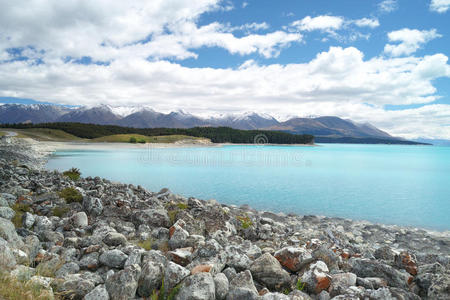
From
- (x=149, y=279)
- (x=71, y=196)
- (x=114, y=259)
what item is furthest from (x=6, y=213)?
(x=149, y=279)

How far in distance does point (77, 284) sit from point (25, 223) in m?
4.78

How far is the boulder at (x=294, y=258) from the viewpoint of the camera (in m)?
5.46

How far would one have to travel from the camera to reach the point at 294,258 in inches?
217

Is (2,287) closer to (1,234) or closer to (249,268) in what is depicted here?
(1,234)

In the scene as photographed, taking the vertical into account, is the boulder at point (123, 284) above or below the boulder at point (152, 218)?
above

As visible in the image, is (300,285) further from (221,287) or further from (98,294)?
(98,294)

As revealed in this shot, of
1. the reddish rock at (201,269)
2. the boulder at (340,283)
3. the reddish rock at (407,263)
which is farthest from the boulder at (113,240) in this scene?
the reddish rock at (407,263)

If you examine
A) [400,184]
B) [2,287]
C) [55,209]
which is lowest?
[400,184]

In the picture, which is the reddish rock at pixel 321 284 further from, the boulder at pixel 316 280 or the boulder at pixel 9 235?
the boulder at pixel 9 235

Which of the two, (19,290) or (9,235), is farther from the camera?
(9,235)

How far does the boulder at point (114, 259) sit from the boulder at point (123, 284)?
0.79 meters

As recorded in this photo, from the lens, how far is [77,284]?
4277 mm

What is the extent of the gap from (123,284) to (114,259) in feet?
3.76

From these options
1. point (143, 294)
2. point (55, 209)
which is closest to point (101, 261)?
point (143, 294)
